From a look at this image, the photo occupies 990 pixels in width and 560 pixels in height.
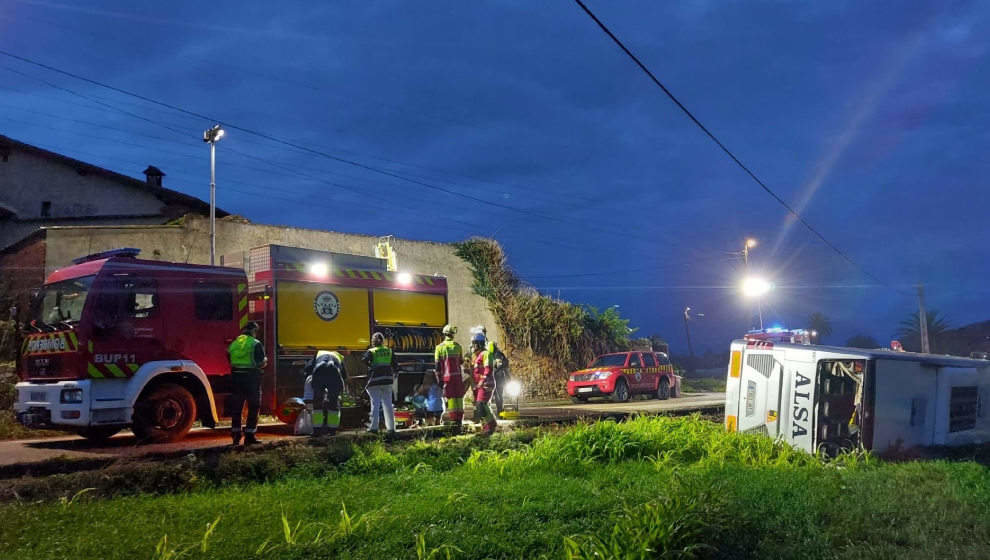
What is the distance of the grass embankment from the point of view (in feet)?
16.8

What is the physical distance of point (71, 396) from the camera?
422 inches

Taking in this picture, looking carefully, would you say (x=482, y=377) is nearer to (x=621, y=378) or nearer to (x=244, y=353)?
(x=244, y=353)

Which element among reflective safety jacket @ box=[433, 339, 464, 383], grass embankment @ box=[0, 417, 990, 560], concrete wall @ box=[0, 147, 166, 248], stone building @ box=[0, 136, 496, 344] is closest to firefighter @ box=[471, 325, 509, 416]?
reflective safety jacket @ box=[433, 339, 464, 383]

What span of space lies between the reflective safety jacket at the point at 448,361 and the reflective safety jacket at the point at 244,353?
364 centimetres

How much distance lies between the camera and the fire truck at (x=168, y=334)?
10945 mm

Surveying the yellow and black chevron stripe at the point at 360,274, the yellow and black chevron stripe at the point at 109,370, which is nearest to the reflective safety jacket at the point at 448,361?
the yellow and black chevron stripe at the point at 360,274

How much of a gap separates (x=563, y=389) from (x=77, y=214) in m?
19.8

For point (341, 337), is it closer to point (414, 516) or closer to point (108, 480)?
point (108, 480)

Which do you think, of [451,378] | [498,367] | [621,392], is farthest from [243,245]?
[621,392]

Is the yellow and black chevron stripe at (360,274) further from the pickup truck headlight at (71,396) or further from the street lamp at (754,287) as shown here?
the street lamp at (754,287)

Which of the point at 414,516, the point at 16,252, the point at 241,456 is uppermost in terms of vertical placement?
the point at 16,252

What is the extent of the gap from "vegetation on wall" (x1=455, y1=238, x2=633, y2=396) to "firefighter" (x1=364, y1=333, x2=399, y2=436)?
1411 cm

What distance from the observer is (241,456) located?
913 centimetres

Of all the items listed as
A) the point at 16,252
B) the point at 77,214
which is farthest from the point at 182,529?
the point at 77,214
